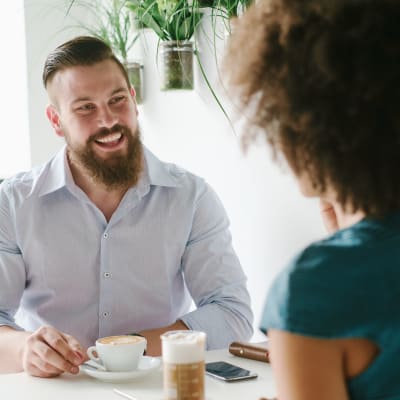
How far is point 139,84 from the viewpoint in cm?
287

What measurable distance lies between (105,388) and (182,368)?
0.88 feet

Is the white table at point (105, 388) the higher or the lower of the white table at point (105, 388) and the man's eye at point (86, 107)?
the lower

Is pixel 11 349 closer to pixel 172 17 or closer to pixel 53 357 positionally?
pixel 53 357

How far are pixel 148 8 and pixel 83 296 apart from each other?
40.8 inches

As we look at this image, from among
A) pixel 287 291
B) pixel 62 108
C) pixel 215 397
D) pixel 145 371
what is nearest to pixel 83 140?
pixel 62 108

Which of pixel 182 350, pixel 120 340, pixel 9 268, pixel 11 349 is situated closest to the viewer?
pixel 182 350

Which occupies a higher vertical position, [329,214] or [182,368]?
[329,214]

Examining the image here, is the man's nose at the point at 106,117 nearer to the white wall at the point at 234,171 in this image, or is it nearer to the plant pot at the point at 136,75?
the white wall at the point at 234,171

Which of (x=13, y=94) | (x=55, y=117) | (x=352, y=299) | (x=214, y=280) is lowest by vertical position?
(x=214, y=280)

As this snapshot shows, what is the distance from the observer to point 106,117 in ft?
7.18

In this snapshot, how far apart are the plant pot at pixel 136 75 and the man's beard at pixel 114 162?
0.66 metres

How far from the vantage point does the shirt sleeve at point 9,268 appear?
6.82ft

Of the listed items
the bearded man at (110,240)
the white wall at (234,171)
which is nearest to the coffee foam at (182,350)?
the bearded man at (110,240)

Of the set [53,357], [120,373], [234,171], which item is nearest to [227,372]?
[120,373]
